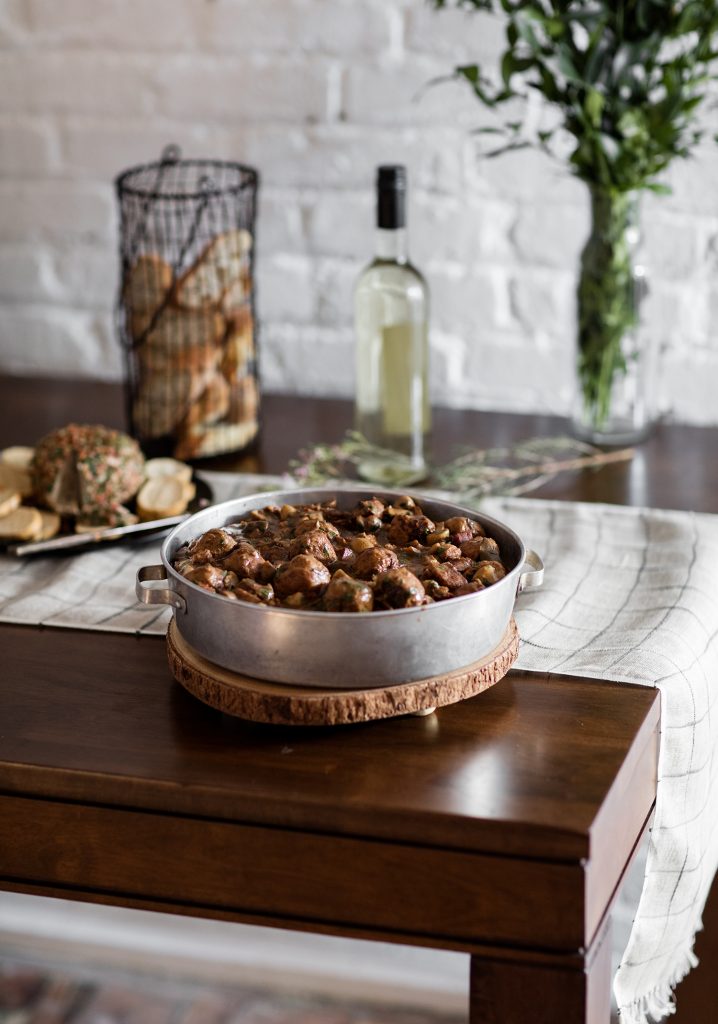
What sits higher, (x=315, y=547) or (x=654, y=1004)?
(x=315, y=547)

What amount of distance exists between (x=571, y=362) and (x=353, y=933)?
1.05 metres

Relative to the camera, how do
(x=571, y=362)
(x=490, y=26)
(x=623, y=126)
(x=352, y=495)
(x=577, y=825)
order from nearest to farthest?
(x=577, y=825) < (x=352, y=495) < (x=623, y=126) < (x=490, y=26) < (x=571, y=362)

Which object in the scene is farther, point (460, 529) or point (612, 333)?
point (612, 333)

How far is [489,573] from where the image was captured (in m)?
0.83

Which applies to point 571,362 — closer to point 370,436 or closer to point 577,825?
point 370,436

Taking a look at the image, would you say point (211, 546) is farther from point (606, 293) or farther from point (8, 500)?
point (606, 293)

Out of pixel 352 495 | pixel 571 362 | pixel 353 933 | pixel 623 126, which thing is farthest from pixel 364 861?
pixel 571 362

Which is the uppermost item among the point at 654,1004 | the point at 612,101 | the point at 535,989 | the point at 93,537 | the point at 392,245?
the point at 612,101

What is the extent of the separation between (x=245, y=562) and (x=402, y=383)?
52 centimetres

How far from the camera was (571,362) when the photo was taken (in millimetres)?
1648

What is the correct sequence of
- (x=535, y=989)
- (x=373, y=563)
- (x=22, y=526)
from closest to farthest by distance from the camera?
(x=535, y=989) → (x=373, y=563) → (x=22, y=526)

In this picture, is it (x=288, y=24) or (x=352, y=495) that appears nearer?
(x=352, y=495)

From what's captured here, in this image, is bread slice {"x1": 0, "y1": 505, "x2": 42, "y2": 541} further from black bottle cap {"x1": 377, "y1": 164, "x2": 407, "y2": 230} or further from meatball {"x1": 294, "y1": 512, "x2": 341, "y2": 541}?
black bottle cap {"x1": 377, "y1": 164, "x2": 407, "y2": 230}

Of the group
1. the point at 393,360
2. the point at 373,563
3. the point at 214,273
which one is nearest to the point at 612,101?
the point at 393,360
